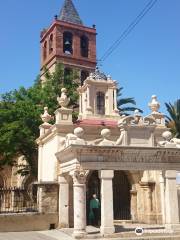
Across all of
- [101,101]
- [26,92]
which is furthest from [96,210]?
[26,92]

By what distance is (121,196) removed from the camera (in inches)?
750

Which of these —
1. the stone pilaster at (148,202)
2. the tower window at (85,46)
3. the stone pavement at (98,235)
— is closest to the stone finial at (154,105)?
the stone pilaster at (148,202)

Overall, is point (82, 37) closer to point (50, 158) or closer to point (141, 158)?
point (50, 158)

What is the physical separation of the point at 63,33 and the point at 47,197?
98.3 feet

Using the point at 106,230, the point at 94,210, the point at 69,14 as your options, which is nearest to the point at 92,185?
the point at 94,210

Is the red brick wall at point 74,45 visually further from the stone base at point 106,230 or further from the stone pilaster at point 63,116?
the stone base at point 106,230

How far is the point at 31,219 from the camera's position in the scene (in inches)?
642

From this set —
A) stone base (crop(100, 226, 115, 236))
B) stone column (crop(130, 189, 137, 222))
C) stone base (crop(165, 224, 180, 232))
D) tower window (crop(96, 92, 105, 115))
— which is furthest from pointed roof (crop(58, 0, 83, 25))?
stone base (crop(100, 226, 115, 236))

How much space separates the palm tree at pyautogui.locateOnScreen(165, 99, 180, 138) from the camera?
2989cm

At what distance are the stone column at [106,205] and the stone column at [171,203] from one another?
8.09 ft

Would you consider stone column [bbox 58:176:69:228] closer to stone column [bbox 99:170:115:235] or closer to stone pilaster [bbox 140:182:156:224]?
stone column [bbox 99:170:115:235]

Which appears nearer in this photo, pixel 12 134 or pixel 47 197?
pixel 47 197

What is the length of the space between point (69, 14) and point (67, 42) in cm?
489

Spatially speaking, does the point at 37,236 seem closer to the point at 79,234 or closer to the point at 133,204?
the point at 79,234
